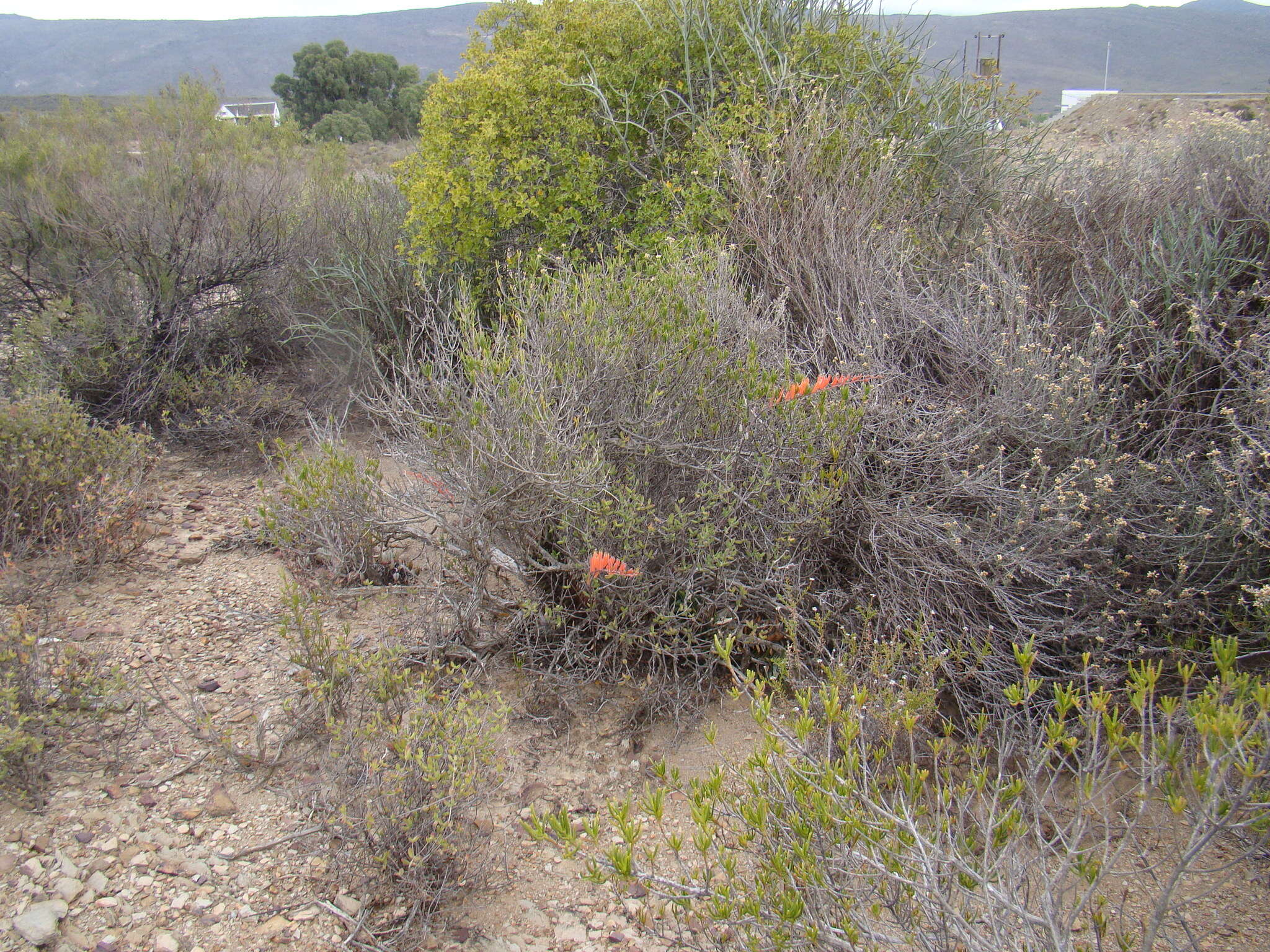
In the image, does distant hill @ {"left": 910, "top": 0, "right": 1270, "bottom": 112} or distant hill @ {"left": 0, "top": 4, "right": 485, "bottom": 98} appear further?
distant hill @ {"left": 0, "top": 4, "right": 485, "bottom": 98}

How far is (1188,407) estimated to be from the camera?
3.17m

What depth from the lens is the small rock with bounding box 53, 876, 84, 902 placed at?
2.05 meters

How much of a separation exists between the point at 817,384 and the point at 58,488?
320cm

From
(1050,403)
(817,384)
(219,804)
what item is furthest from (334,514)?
(1050,403)

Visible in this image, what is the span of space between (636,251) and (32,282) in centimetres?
372

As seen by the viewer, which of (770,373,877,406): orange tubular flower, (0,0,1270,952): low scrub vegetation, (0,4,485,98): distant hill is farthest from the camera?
(0,4,485,98): distant hill

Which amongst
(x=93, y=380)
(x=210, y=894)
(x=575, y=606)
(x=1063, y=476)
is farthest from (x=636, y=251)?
(x=210, y=894)

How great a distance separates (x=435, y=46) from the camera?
97.5 m

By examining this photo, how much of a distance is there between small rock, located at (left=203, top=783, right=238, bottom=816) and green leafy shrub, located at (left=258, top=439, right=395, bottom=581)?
88 centimetres

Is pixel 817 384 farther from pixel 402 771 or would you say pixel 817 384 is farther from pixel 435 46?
pixel 435 46

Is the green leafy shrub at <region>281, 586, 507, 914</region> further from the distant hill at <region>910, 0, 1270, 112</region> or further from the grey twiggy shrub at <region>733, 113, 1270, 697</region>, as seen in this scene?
the distant hill at <region>910, 0, 1270, 112</region>

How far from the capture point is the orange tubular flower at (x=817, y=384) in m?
2.74

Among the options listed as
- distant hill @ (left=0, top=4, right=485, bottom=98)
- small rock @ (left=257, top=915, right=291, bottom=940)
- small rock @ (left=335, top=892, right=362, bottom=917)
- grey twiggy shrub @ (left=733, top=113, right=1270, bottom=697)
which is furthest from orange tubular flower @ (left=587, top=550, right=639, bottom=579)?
distant hill @ (left=0, top=4, right=485, bottom=98)

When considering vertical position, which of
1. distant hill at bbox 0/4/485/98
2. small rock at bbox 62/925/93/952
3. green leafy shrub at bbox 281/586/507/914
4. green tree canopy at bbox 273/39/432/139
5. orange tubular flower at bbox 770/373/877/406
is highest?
distant hill at bbox 0/4/485/98
